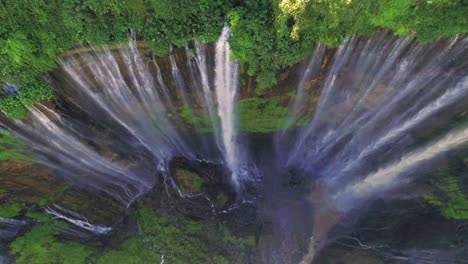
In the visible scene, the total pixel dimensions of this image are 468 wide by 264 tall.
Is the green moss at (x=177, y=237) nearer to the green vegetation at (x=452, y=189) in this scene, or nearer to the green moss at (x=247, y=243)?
the green moss at (x=247, y=243)

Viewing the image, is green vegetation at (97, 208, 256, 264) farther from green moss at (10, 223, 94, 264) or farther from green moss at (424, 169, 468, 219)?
green moss at (424, 169, 468, 219)

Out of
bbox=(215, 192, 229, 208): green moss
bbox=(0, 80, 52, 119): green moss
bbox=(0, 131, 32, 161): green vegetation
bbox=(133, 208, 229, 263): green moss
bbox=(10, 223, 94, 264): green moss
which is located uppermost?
bbox=(0, 80, 52, 119): green moss

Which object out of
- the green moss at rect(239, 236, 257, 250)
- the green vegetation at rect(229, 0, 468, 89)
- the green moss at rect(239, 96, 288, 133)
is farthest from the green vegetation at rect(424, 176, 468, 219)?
the green moss at rect(239, 236, 257, 250)

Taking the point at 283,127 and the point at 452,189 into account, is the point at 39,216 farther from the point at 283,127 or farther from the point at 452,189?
the point at 452,189

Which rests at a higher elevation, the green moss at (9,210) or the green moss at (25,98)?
the green moss at (25,98)

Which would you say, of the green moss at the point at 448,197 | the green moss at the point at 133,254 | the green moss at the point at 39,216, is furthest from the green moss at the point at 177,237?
the green moss at the point at 448,197

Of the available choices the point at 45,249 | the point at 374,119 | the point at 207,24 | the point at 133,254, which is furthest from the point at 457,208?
the point at 45,249
